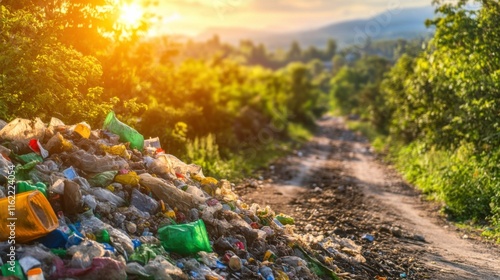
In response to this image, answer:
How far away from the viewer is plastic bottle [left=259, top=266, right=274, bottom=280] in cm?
608

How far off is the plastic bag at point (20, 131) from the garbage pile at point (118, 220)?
0.04ft

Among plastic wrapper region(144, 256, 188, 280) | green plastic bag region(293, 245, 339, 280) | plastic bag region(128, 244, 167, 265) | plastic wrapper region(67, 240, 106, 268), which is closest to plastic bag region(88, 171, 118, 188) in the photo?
plastic bag region(128, 244, 167, 265)

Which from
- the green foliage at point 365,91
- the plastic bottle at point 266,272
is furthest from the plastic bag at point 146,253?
the green foliage at point 365,91

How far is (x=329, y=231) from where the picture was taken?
379 inches

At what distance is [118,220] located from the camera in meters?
6.01

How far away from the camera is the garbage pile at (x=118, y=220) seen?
5094 mm

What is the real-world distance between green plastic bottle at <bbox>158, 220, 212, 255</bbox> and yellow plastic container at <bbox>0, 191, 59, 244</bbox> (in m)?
1.22

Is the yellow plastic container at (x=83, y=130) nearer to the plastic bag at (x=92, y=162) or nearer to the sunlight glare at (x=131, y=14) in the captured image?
the plastic bag at (x=92, y=162)

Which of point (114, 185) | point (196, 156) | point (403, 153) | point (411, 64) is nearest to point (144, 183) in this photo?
point (114, 185)

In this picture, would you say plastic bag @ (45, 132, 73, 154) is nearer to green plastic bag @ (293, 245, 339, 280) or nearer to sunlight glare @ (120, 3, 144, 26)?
green plastic bag @ (293, 245, 339, 280)

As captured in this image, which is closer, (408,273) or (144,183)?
(144,183)

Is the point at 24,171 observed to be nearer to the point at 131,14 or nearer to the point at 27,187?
the point at 27,187

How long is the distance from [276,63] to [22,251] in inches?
6169

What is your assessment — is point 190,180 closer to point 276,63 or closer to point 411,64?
point 411,64
